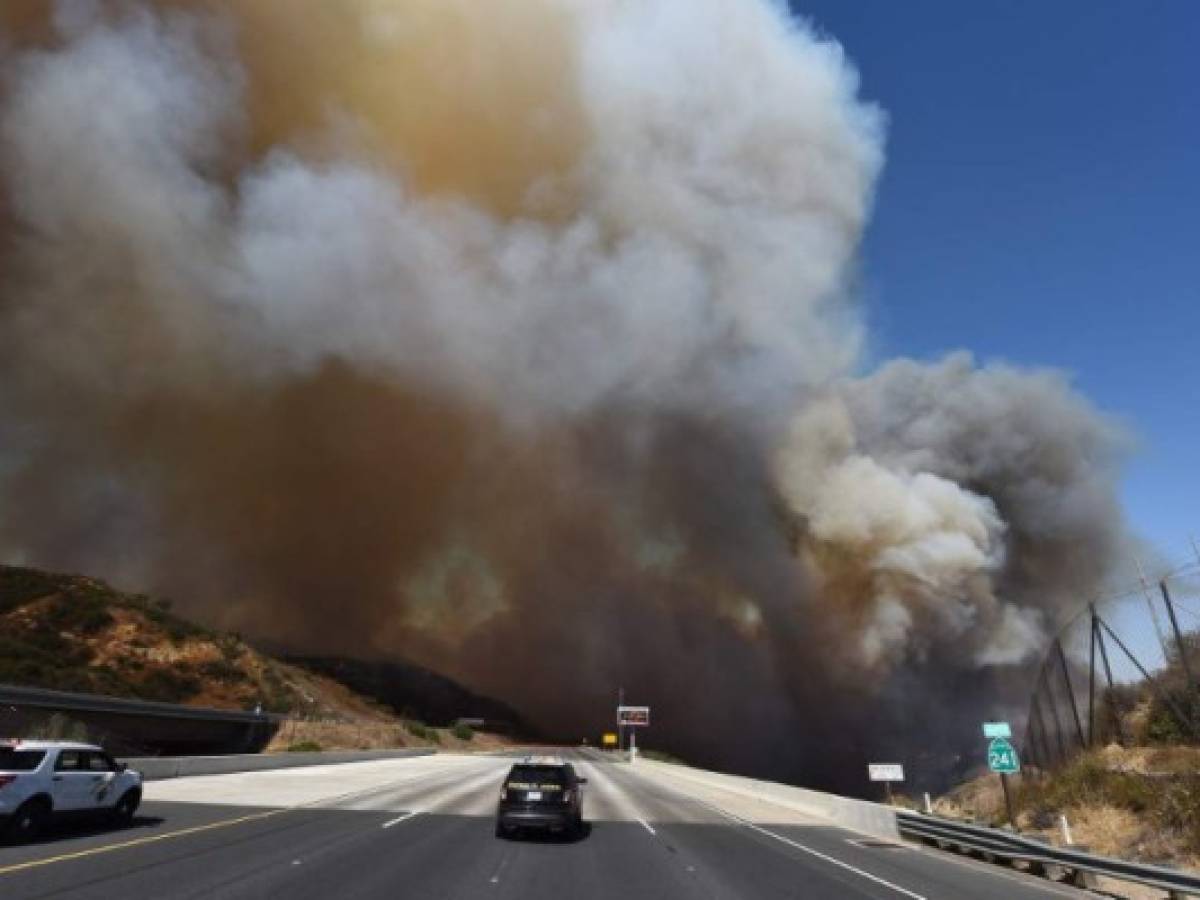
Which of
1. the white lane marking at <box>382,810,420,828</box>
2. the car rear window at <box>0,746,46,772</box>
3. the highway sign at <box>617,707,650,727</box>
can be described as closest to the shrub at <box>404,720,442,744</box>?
the highway sign at <box>617,707,650,727</box>

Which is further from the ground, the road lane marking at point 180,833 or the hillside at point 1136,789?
the hillside at point 1136,789

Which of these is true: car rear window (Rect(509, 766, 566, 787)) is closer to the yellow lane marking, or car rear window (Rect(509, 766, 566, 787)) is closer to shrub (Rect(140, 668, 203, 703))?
the yellow lane marking

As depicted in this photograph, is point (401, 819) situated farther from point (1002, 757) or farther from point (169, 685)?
point (169, 685)

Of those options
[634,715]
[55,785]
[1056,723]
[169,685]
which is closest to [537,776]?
[55,785]

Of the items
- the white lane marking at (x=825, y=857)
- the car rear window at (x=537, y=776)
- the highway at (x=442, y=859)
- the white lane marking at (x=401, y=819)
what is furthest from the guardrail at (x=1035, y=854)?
the white lane marking at (x=401, y=819)

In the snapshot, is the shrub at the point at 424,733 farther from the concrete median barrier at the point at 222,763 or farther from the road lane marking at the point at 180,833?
the road lane marking at the point at 180,833

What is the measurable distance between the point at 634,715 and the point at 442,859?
3175 inches

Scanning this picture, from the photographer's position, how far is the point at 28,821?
11883 millimetres

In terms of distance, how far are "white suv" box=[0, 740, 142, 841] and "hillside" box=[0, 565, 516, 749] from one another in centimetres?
4149

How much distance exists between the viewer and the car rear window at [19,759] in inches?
469

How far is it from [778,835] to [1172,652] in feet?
39.4

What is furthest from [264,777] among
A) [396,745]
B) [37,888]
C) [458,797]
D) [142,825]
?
[396,745]

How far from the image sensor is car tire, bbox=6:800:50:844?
11656 millimetres

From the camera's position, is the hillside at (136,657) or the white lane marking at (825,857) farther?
the hillside at (136,657)
